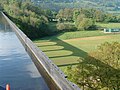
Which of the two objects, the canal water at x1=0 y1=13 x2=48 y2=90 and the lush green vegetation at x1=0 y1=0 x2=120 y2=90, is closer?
the canal water at x1=0 y1=13 x2=48 y2=90

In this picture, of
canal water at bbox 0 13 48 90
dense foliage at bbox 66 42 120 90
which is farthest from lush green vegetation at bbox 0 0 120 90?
canal water at bbox 0 13 48 90

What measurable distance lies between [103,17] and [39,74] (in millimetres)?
74910

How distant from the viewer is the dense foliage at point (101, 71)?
15.2m

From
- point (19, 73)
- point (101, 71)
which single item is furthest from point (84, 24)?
point (19, 73)

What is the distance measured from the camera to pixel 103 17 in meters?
83.2

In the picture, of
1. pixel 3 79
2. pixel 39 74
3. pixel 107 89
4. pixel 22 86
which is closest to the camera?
pixel 22 86

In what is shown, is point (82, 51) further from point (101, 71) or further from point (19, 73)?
point (19, 73)

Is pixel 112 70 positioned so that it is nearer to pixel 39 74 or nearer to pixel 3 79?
pixel 39 74

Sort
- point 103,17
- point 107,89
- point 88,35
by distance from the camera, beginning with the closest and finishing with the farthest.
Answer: point 107,89 → point 88,35 → point 103,17

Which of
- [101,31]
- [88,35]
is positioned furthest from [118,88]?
[101,31]

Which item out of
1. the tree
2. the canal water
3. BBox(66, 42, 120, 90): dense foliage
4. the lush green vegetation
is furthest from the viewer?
the tree

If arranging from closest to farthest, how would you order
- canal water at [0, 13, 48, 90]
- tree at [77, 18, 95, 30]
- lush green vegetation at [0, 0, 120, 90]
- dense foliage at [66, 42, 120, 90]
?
canal water at [0, 13, 48, 90] < dense foliage at [66, 42, 120, 90] < lush green vegetation at [0, 0, 120, 90] < tree at [77, 18, 95, 30]

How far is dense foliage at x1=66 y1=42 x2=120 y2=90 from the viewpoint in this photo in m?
15.2

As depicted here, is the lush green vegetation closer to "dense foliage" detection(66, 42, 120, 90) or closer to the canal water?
"dense foliage" detection(66, 42, 120, 90)
